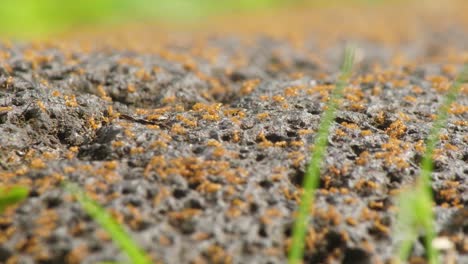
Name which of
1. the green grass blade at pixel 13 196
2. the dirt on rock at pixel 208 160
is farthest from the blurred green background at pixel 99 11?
the green grass blade at pixel 13 196

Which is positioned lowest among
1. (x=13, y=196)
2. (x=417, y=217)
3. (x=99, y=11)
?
(x=99, y=11)

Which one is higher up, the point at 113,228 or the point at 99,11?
the point at 113,228

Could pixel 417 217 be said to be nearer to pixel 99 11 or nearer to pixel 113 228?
pixel 113 228

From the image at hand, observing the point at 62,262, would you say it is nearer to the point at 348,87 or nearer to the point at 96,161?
the point at 96,161

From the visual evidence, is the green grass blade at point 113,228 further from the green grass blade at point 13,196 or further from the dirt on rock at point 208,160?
the green grass blade at point 13,196

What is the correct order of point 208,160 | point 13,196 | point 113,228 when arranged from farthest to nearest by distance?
point 208,160, point 13,196, point 113,228

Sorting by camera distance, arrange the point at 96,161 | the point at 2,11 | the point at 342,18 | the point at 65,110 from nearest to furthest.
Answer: the point at 96,161 → the point at 65,110 → the point at 342,18 → the point at 2,11

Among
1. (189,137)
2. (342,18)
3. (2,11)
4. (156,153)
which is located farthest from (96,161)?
(2,11)

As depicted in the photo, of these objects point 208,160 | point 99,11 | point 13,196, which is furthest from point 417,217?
point 99,11
